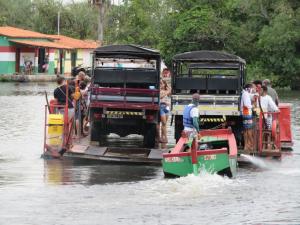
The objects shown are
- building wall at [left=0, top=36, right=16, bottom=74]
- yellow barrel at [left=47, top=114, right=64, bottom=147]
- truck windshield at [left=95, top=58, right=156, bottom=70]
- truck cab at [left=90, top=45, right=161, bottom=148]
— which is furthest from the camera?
building wall at [left=0, top=36, right=16, bottom=74]

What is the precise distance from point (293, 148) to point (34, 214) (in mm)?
11385

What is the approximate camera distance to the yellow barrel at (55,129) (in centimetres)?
2075

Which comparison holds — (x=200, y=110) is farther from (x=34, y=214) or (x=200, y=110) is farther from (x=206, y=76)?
(x=34, y=214)

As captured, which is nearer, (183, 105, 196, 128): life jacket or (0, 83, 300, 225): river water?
(0, 83, 300, 225): river water

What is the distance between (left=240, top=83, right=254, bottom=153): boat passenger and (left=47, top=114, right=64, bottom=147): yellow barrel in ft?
13.4

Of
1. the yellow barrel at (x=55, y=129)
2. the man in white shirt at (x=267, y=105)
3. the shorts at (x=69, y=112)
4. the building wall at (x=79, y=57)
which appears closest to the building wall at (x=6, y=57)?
the building wall at (x=79, y=57)

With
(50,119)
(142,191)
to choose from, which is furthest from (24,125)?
(142,191)

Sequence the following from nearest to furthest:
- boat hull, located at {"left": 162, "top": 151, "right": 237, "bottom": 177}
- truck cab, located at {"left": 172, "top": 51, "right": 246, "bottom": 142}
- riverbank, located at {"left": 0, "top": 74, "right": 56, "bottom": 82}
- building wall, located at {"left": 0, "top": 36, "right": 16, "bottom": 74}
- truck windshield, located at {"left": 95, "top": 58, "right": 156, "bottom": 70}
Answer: boat hull, located at {"left": 162, "top": 151, "right": 237, "bottom": 177}, truck cab, located at {"left": 172, "top": 51, "right": 246, "bottom": 142}, truck windshield, located at {"left": 95, "top": 58, "right": 156, "bottom": 70}, riverbank, located at {"left": 0, "top": 74, "right": 56, "bottom": 82}, building wall, located at {"left": 0, "top": 36, "right": 16, "bottom": 74}

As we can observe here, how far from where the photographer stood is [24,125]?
30.2m

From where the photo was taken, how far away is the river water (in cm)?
1375

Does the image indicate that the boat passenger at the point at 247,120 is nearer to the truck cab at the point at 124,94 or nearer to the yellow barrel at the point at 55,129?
the truck cab at the point at 124,94

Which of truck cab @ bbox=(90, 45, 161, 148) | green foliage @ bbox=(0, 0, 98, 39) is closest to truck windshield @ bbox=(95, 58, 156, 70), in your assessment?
truck cab @ bbox=(90, 45, 161, 148)

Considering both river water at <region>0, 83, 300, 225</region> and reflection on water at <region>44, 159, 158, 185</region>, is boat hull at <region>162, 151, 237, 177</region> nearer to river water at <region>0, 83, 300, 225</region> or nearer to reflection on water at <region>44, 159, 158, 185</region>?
river water at <region>0, 83, 300, 225</region>

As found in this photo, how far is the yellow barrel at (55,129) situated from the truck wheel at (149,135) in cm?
191
